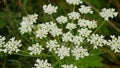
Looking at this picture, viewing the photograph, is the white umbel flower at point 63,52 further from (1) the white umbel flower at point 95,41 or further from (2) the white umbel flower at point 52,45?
(1) the white umbel flower at point 95,41

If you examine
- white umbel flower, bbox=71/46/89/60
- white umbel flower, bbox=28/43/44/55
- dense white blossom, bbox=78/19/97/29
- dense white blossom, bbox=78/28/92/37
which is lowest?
white umbel flower, bbox=71/46/89/60

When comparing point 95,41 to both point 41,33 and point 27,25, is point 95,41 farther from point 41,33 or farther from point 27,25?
point 27,25

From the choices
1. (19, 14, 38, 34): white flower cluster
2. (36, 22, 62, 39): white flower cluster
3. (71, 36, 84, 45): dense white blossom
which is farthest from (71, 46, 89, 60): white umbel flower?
(19, 14, 38, 34): white flower cluster

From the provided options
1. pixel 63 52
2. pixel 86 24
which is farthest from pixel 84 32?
pixel 63 52

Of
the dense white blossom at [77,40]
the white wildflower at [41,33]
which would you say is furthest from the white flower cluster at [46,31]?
the dense white blossom at [77,40]

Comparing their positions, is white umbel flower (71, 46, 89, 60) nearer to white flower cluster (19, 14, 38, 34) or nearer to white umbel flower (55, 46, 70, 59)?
white umbel flower (55, 46, 70, 59)

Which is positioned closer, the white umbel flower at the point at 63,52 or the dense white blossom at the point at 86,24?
the white umbel flower at the point at 63,52

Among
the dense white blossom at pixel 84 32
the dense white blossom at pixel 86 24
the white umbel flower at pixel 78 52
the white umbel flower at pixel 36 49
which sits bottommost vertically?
the white umbel flower at pixel 78 52

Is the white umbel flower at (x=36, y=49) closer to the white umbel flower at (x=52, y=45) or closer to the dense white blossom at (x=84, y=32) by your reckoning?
the white umbel flower at (x=52, y=45)

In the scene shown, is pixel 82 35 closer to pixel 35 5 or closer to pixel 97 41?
pixel 97 41

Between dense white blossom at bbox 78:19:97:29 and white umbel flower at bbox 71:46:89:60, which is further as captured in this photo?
dense white blossom at bbox 78:19:97:29

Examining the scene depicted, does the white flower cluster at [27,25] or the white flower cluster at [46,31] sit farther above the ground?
the white flower cluster at [27,25]
